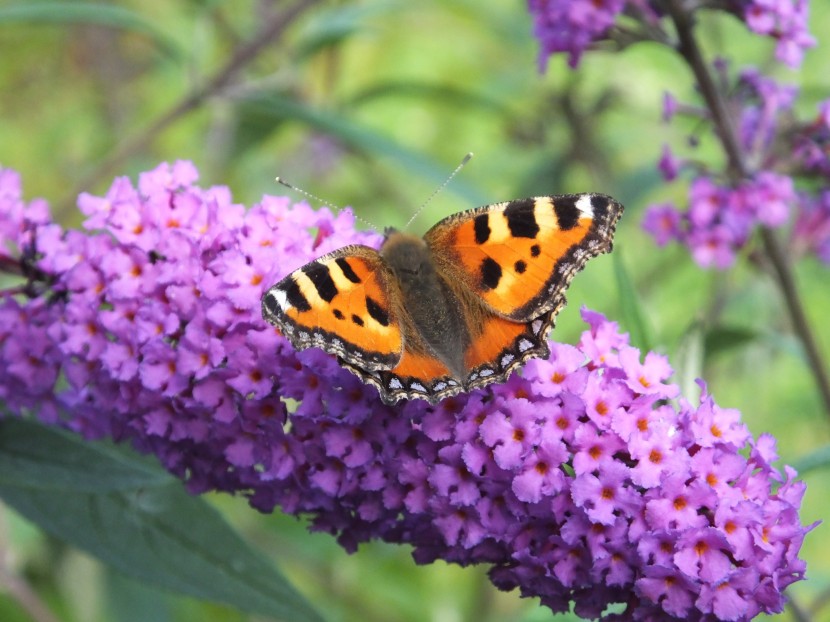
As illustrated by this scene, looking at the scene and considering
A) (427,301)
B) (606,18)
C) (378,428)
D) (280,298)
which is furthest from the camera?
(606,18)

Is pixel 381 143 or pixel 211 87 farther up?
pixel 211 87

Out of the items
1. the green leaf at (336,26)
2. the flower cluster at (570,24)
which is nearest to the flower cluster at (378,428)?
the flower cluster at (570,24)

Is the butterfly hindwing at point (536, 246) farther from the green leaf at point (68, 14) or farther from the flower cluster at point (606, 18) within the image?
the green leaf at point (68, 14)

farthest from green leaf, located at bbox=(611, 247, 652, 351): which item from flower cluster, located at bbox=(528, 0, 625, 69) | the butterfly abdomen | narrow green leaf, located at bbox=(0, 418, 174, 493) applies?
narrow green leaf, located at bbox=(0, 418, 174, 493)

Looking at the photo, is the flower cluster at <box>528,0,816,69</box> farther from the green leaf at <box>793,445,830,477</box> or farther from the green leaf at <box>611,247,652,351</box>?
the green leaf at <box>793,445,830,477</box>

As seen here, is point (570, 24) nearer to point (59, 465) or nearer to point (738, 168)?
→ point (738, 168)

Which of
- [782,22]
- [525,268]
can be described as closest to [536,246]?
[525,268]

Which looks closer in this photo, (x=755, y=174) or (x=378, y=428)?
(x=378, y=428)
